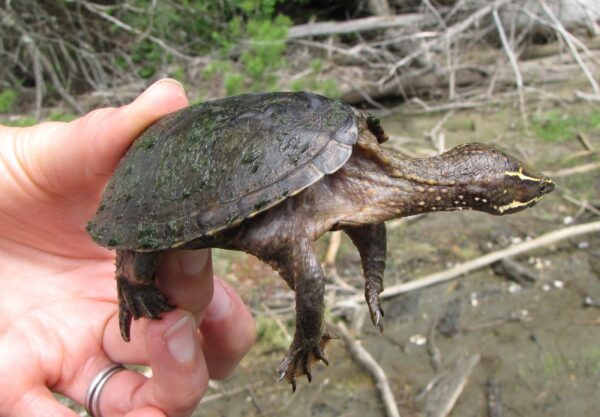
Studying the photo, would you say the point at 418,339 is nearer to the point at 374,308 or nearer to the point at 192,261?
the point at 374,308

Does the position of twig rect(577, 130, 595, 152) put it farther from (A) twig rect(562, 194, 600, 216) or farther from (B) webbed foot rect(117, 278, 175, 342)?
(B) webbed foot rect(117, 278, 175, 342)

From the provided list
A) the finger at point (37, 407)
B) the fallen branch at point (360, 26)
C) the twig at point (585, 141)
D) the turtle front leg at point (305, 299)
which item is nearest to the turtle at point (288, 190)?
the turtle front leg at point (305, 299)

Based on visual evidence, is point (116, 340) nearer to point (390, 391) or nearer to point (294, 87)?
point (390, 391)

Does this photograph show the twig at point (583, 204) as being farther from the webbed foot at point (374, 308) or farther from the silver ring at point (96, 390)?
the silver ring at point (96, 390)

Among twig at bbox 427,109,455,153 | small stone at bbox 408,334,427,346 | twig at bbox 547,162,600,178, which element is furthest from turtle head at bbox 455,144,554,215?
twig at bbox 427,109,455,153

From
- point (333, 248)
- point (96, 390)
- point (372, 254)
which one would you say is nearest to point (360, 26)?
point (333, 248)
